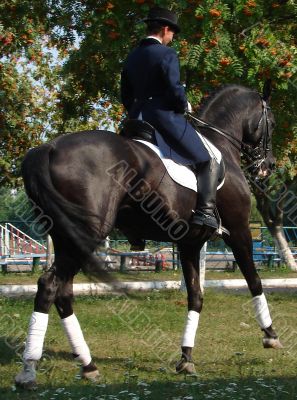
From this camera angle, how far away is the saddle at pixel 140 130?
746 centimetres

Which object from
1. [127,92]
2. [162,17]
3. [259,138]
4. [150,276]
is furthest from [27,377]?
[150,276]

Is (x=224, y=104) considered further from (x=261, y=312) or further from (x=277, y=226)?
(x=277, y=226)

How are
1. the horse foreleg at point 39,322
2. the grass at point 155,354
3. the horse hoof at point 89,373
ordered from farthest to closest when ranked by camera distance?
the horse hoof at point 89,373 → the horse foreleg at point 39,322 → the grass at point 155,354

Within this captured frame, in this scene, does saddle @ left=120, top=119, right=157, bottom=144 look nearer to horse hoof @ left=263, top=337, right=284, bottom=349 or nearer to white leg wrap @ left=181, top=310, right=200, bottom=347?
white leg wrap @ left=181, top=310, right=200, bottom=347

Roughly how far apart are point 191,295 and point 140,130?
193 cm

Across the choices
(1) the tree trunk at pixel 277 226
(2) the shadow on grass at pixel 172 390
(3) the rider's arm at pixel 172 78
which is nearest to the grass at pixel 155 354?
(2) the shadow on grass at pixel 172 390

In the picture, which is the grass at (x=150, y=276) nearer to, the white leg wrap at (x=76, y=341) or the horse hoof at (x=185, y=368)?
the horse hoof at (x=185, y=368)

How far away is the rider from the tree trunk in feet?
73.4

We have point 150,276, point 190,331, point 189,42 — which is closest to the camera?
point 190,331

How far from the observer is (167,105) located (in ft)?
25.2

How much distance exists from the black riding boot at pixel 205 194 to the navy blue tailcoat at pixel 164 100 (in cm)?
12

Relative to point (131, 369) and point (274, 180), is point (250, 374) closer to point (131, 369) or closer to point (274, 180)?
point (131, 369)

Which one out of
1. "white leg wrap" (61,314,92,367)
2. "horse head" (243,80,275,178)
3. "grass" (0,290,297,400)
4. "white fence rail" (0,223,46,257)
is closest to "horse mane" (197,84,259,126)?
"horse head" (243,80,275,178)

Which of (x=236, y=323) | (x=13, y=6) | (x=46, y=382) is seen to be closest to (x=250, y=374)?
(x=46, y=382)
